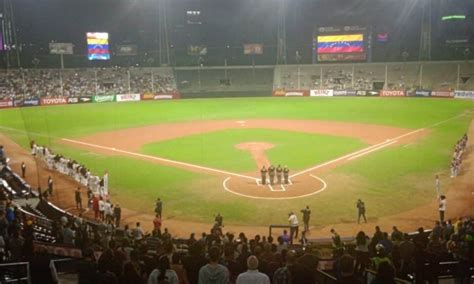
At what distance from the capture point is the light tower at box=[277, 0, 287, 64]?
9219 centimetres

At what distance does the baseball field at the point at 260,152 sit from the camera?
24797 millimetres

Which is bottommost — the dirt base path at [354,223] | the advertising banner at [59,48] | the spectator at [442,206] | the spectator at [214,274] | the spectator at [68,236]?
the dirt base path at [354,223]

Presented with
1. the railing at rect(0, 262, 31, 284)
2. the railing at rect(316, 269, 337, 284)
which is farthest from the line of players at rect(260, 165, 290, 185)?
the railing at rect(0, 262, 31, 284)

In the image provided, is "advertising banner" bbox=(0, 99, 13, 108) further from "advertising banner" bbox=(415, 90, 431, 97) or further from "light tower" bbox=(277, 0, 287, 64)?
"advertising banner" bbox=(415, 90, 431, 97)

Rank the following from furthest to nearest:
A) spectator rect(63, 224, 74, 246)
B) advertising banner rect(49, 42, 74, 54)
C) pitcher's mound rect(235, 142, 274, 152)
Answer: advertising banner rect(49, 42, 74, 54)
pitcher's mound rect(235, 142, 274, 152)
spectator rect(63, 224, 74, 246)

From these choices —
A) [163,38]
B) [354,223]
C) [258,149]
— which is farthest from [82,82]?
[354,223]

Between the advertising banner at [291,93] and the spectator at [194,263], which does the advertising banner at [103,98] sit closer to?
the advertising banner at [291,93]

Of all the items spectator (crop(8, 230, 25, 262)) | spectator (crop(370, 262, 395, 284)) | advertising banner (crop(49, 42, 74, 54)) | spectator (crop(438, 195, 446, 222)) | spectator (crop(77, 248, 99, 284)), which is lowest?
spectator (crop(438, 195, 446, 222))

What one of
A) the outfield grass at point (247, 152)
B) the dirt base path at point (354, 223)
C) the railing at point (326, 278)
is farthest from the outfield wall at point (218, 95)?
the railing at point (326, 278)

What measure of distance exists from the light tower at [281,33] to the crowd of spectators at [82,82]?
21.7 meters

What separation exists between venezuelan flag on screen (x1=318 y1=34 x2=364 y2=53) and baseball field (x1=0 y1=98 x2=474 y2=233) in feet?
56.7

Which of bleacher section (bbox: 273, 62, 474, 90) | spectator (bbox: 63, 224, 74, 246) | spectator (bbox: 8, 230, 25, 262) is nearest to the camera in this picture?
spectator (bbox: 8, 230, 25, 262)

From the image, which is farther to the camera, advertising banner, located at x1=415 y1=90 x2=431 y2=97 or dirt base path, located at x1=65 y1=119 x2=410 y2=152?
advertising banner, located at x1=415 y1=90 x2=431 y2=97

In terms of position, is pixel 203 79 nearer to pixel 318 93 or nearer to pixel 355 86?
pixel 318 93
